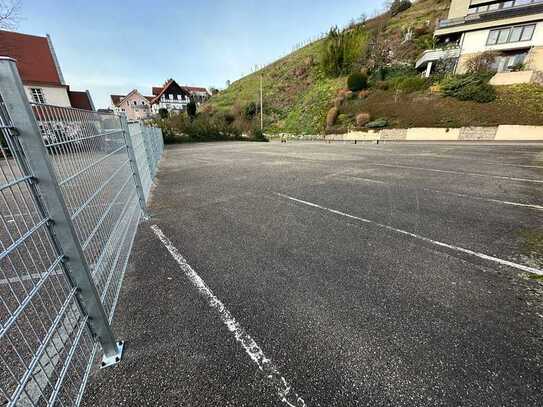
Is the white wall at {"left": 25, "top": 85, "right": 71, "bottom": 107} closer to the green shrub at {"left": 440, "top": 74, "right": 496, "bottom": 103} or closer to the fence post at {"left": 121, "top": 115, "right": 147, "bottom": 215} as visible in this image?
the fence post at {"left": 121, "top": 115, "right": 147, "bottom": 215}

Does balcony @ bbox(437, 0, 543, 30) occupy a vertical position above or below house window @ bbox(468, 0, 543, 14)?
below

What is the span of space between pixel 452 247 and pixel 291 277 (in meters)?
2.40

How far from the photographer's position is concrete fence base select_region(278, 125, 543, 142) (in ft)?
52.4

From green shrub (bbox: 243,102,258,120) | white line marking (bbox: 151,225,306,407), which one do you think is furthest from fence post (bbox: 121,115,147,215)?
green shrub (bbox: 243,102,258,120)

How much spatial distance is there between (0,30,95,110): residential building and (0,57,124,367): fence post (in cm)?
2737

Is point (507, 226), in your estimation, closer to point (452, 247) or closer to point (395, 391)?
point (452, 247)

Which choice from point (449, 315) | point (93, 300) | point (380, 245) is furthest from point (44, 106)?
point (380, 245)

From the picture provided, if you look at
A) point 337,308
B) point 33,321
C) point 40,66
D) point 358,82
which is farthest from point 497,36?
point 40,66

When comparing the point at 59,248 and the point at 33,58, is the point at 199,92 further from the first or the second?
the point at 59,248

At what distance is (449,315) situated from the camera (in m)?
2.21

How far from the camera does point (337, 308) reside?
7.62ft

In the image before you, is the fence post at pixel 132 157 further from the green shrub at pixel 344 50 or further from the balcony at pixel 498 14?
the green shrub at pixel 344 50

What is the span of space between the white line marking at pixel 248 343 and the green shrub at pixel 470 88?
2479 cm

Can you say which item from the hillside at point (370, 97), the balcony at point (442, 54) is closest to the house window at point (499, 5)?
the hillside at point (370, 97)
